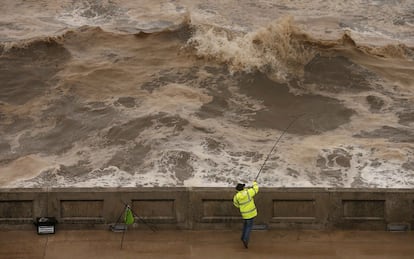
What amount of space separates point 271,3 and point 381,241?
18729mm

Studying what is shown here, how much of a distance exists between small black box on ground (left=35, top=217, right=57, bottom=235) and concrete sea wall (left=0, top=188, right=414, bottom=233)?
144 mm

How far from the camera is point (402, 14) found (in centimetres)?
2775

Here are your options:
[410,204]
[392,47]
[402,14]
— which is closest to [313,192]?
[410,204]

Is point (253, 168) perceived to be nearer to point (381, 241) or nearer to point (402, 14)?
point (381, 241)

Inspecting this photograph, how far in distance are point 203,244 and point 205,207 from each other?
67 centimetres

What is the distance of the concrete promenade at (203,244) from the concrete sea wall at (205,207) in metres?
0.16

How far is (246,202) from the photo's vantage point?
36.2 ft

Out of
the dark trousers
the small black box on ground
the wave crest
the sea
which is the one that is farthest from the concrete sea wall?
the wave crest

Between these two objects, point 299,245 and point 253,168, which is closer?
point 299,245

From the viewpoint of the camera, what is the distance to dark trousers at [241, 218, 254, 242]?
11.1m

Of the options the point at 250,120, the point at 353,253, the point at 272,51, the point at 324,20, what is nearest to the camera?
the point at 353,253

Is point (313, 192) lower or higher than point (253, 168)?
higher

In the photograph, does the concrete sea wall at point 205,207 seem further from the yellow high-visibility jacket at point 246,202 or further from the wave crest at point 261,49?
the wave crest at point 261,49

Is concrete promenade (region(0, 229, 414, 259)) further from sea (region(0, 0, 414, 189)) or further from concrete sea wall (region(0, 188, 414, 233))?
sea (region(0, 0, 414, 189))
